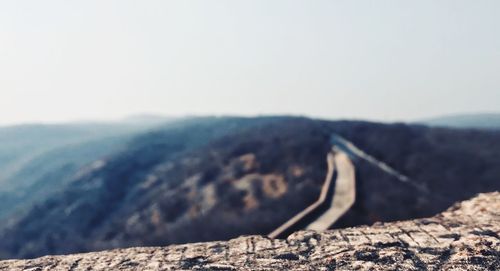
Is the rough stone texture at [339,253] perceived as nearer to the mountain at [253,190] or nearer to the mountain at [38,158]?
the mountain at [253,190]

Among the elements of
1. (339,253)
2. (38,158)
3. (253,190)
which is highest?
(339,253)

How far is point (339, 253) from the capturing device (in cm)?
687

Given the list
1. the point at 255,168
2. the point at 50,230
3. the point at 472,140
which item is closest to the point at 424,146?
the point at 472,140

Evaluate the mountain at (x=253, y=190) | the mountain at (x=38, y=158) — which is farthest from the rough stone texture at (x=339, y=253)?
the mountain at (x=38, y=158)

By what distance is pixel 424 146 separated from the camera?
4400 centimetres

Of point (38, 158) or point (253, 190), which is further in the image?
point (38, 158)

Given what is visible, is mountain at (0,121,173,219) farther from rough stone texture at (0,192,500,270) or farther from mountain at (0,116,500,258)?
rough stone texture at (0,192,500,270)

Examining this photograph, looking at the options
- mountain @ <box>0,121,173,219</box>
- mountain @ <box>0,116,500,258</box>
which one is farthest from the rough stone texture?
mountain @ <box>0,121,173,219</box>

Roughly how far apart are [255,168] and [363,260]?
36.6 metres

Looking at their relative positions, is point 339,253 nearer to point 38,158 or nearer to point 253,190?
point 253,190

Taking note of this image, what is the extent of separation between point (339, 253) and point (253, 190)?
3035cm

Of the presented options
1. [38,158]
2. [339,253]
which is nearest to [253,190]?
[339,253]

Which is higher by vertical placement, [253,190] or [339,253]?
[339,253]

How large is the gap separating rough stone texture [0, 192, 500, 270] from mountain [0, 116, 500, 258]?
11.3 meters
